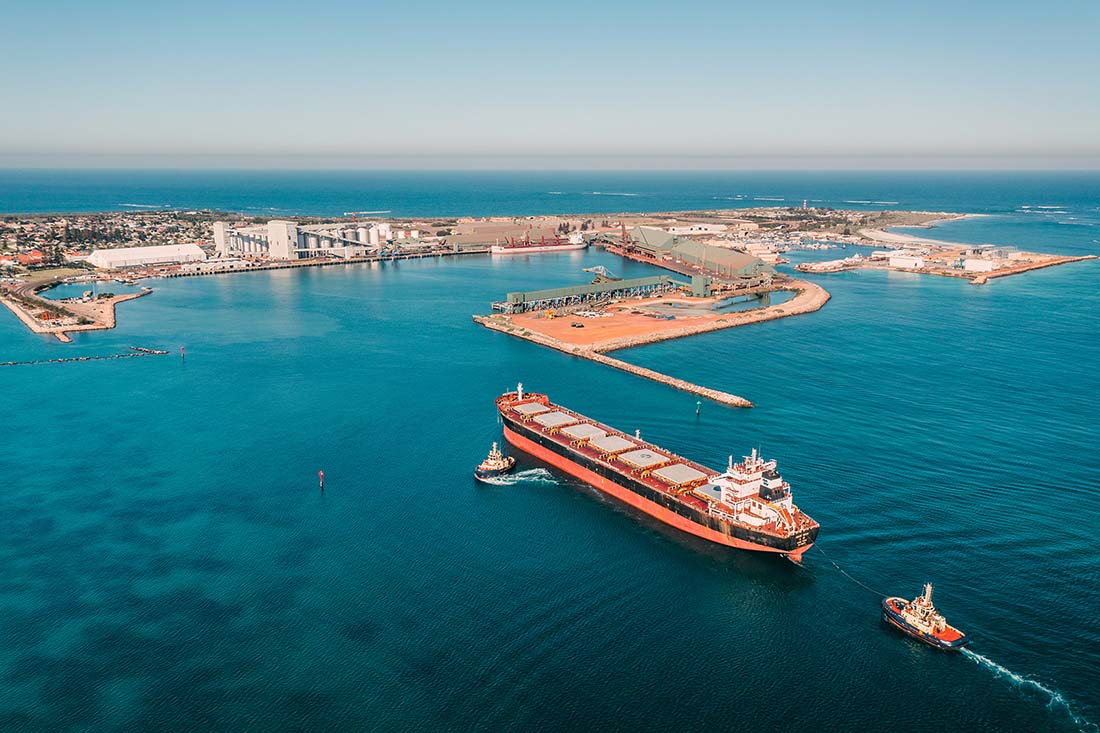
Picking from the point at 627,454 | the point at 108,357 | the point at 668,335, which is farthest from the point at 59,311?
the point at 627,454

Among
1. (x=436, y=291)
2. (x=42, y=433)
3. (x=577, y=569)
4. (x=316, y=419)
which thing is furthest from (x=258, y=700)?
(x=436, y=291)

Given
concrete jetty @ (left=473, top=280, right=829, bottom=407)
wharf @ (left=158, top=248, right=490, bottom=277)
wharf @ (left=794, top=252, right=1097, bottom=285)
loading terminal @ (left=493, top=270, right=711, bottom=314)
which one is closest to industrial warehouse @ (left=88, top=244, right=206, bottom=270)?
wharf @ (left=158, top=248, right=490, bottom=277)

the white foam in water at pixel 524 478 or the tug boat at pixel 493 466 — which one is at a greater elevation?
the tug boat at pixel 493 466

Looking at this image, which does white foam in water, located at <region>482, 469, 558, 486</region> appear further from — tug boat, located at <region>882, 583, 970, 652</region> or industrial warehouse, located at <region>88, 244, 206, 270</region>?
industrial warehouse, located at <region>88, 244, 206, 270</region>

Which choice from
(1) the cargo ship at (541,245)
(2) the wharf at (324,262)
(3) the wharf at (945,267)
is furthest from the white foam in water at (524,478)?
(1) the cargo ship at (541,245)

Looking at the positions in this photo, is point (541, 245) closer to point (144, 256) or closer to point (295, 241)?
point (295, 241)

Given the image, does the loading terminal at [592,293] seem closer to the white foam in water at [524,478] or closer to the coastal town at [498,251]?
the coastal town at [498,251]

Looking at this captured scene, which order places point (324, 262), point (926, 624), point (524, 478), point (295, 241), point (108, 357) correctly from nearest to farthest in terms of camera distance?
point (926, 624), point (524, 478), point (108, 357), point (324, 262), point (295, 241)
